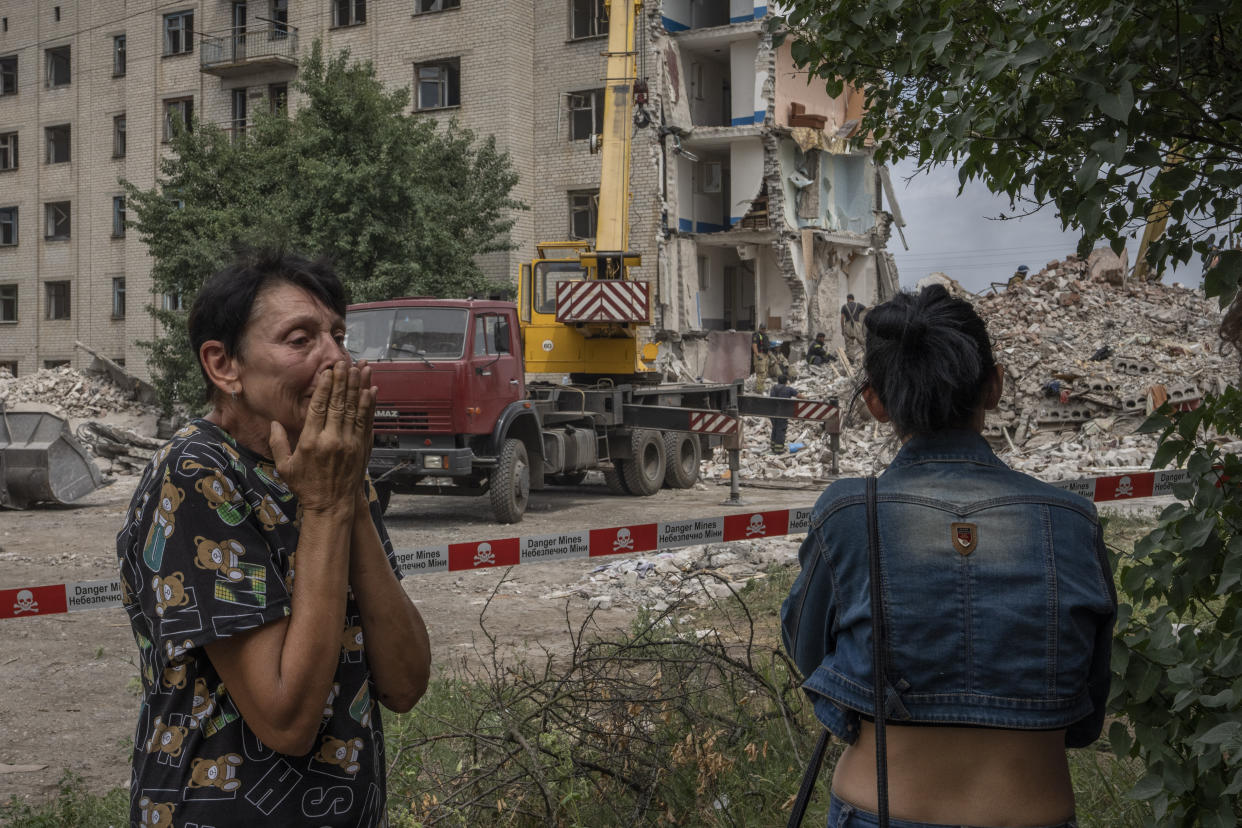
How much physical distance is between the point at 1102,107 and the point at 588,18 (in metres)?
30.1

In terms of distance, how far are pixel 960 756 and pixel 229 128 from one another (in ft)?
119

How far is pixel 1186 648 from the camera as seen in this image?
274 cm

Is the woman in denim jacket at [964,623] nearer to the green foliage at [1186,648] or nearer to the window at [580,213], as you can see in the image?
the green foliage at [1186,648]

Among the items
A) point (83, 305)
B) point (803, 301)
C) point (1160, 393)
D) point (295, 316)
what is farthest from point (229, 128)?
point (295, 316)

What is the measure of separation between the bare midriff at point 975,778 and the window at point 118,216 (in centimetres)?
3893

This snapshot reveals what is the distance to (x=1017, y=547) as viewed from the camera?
6.60ft

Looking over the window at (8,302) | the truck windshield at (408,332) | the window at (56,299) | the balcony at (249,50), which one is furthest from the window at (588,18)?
the window at (8,302)

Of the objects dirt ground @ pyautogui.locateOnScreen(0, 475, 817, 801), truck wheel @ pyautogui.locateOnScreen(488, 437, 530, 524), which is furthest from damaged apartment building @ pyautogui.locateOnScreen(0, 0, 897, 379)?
truck wheel @ pyautogui.locateOnScreen(488, 437, 530, 524)

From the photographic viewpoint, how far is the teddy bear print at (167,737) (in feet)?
6.26

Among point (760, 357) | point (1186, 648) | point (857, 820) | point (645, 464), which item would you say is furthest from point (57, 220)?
point (857, 820)

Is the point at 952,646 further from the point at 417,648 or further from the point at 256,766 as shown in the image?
the point at 256,766

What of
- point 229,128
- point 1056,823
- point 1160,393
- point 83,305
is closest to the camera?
point 1056,823

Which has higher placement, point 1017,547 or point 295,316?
point 295,316

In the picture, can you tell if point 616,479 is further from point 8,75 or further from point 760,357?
point 8,75
